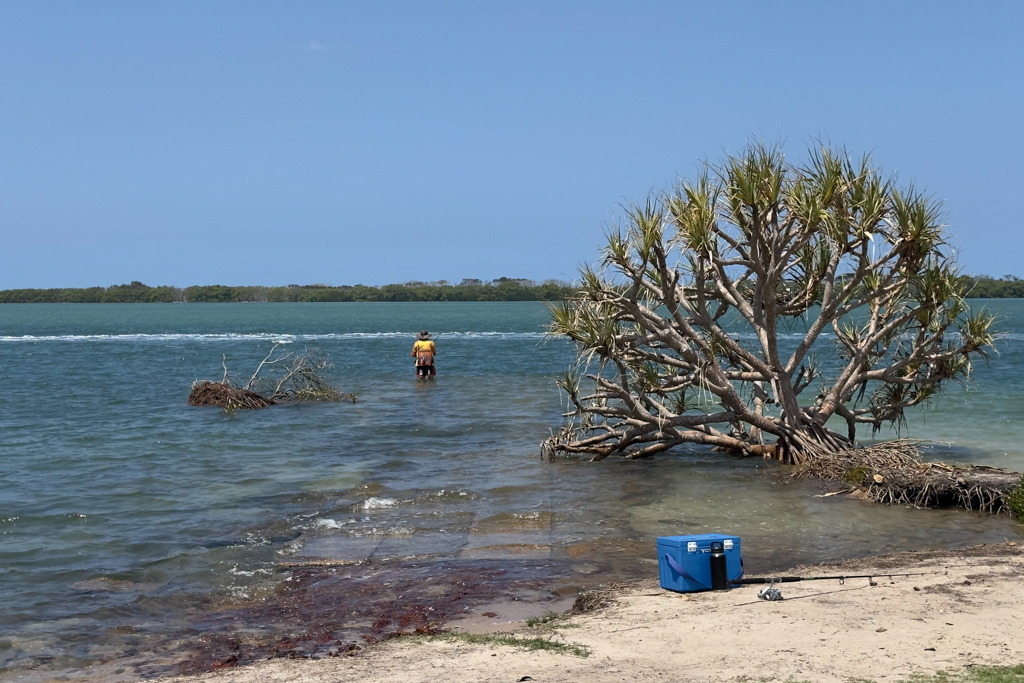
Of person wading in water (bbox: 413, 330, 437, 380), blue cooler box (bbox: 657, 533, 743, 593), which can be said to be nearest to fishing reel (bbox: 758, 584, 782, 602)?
blue cooler box (bbox: 657, 533, 743, 593)

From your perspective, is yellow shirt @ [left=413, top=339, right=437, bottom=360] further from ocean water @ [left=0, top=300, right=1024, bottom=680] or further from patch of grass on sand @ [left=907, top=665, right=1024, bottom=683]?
patch of grass on sand @ [left=907, top=665, right=1024, bottom=683]

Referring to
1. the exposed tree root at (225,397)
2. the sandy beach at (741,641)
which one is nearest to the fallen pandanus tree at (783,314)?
the sandy beach at (741,641)

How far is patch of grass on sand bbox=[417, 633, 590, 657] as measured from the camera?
21.6ft

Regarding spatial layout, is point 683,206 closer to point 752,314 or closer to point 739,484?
point 752,314

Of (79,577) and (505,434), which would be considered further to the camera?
(505,434)

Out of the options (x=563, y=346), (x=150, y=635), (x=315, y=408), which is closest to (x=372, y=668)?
(x=150, y=635)

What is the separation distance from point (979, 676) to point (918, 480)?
6.99 meters

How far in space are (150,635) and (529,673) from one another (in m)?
3.69

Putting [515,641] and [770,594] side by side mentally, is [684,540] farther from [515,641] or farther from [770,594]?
[515,641]

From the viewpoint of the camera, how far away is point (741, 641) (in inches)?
262

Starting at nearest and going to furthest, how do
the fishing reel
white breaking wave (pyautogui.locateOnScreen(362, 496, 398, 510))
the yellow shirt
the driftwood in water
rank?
1. the fishing reel
2. the driftwood in water
3. white breaking wave (pyautogui.locateOnScreen(362, 496, 398, 510))
4. the yellow shirt

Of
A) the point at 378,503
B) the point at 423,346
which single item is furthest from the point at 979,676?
the point at 423,346

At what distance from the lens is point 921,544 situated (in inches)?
409

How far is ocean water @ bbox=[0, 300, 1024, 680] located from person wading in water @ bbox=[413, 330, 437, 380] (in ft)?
23.8
